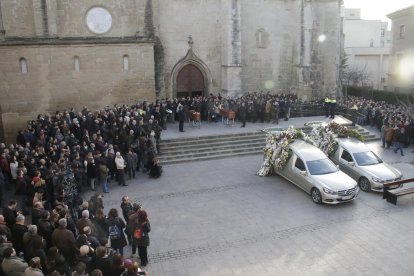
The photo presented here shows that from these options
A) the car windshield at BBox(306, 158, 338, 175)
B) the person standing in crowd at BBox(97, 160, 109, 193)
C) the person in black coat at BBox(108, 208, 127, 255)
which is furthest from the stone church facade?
the person in black coat at BBox(108, 208, 127, 255)

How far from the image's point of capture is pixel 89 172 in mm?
13828

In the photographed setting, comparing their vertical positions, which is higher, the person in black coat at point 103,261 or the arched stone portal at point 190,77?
the arched stone portal at point 190,77

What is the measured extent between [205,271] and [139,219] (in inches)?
78.6

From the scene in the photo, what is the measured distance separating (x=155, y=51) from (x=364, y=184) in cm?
1484

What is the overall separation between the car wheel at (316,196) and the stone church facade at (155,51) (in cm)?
1209

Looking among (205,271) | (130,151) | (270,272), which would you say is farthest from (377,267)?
(130,151)

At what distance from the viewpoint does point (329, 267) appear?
9.30 m

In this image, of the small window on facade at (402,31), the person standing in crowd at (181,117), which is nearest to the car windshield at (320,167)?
the person standing in crowd at (181,117)

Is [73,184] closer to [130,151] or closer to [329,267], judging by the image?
[130,151]

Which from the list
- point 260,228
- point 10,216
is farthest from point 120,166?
point 260,228

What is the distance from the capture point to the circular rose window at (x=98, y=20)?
22.1m

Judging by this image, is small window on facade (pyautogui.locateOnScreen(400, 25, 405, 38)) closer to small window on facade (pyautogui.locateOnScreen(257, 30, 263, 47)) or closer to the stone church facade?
the stone church facade

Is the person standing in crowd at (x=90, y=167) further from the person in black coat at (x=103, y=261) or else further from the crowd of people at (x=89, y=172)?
the person in black coat at (x=103, y=261)

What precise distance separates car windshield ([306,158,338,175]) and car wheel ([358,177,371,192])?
1.23 m
